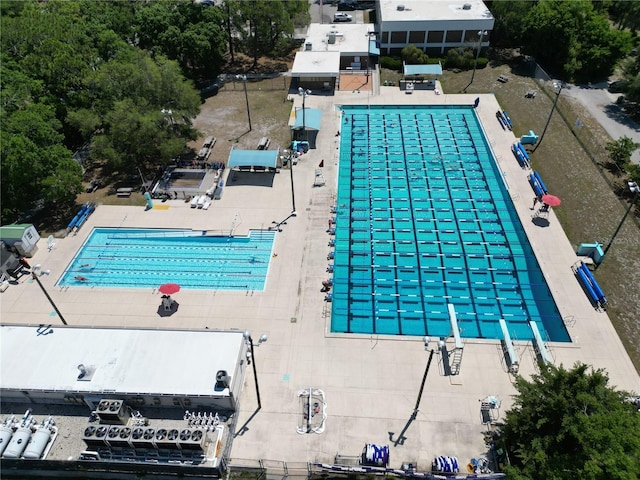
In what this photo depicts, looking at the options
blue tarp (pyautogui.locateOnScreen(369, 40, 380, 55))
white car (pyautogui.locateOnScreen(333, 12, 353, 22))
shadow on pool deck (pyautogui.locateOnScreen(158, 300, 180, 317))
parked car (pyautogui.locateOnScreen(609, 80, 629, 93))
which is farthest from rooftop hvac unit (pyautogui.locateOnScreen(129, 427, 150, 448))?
white car (pyautogui.locateOnScreen(333, 12, 353, 22))

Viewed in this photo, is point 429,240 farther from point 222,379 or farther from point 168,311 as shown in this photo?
point 168,311

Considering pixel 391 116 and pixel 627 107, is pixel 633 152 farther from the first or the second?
pixel 391 116

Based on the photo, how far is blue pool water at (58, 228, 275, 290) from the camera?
3609 cm

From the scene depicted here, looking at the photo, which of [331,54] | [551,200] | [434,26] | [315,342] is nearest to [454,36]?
[434,26]

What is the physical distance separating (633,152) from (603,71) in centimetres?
1996

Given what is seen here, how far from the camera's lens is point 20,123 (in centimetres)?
3966

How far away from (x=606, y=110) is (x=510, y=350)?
1633 inches

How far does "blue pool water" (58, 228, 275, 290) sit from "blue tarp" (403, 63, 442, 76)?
35664 millimetres

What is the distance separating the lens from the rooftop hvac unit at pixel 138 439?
24344 millimetres

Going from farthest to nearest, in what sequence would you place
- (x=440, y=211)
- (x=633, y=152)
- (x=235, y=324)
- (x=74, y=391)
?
(x=633, y=152) → (x=440, y=211) → (x=235, y=324) → (x=74, y=391)

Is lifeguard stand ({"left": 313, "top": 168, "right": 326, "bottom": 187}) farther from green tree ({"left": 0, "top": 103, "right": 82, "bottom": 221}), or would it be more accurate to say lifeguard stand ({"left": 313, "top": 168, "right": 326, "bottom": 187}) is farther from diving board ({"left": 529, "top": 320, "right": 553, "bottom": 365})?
diving board ({"left": 529, "top": 320, "right": 553, "bottom": 365})

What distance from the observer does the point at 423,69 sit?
61.1 metres

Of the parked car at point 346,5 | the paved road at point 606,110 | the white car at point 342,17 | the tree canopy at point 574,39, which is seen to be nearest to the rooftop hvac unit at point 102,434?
the paved road at point 606,110

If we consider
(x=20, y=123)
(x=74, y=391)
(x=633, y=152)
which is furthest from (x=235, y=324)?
(x=633, y=152)
